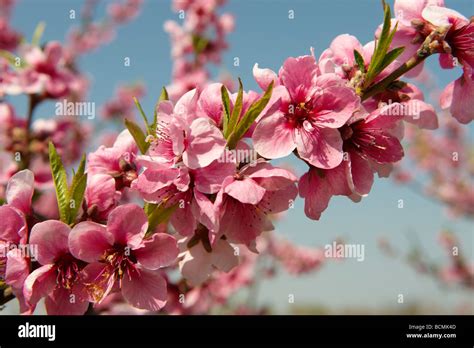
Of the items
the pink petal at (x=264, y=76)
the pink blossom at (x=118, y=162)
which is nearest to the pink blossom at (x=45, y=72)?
the pink blossom at (x=118, y=162)

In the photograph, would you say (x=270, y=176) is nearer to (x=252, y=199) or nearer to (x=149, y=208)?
(x=252, y=199)

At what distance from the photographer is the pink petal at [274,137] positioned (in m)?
1.07

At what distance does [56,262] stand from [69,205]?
14cm

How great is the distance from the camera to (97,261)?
110cm

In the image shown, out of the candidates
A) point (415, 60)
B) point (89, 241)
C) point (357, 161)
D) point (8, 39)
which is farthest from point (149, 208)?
point (8, 39)

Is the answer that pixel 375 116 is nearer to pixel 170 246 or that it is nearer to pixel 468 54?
pixel 468 54

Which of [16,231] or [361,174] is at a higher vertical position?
[361,174]

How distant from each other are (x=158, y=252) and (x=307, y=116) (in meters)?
0.51

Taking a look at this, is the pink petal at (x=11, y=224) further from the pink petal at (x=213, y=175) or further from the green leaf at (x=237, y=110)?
the green leaf at (x=237, y=110)

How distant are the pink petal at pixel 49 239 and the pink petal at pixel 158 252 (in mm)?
178

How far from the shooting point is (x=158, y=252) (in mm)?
1114
